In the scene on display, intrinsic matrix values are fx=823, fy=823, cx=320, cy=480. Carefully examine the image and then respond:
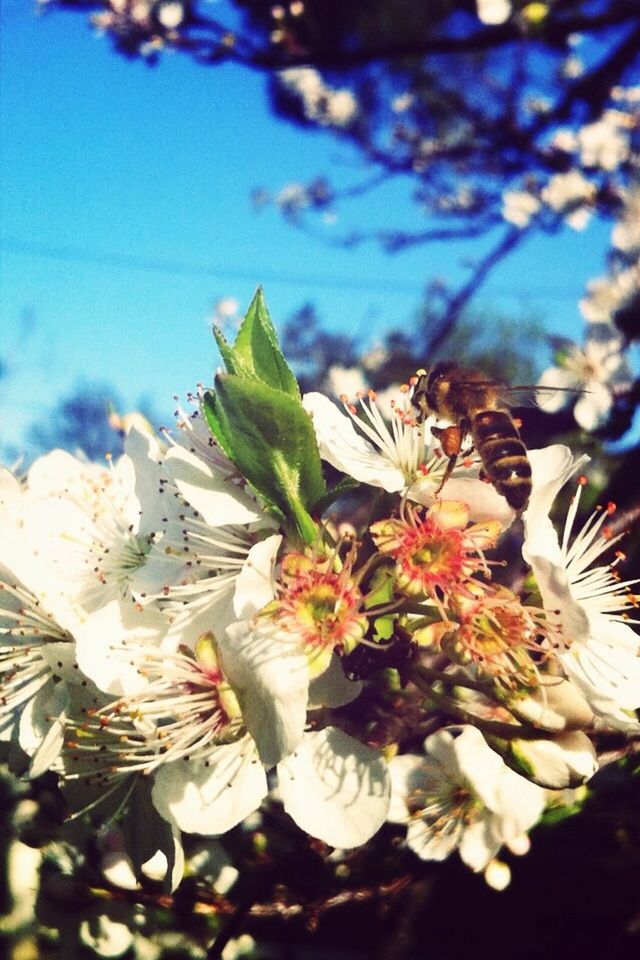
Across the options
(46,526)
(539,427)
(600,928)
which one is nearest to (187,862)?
(46,526)

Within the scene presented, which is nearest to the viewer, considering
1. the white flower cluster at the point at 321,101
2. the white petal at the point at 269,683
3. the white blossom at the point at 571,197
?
the white petal at the point at 269,683

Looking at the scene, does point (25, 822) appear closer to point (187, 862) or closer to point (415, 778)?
point (187, 862)

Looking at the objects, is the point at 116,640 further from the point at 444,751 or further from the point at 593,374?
the point at 593,374

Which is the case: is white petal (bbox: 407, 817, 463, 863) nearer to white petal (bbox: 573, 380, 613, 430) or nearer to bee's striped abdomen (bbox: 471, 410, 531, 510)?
bee's striped abdomen (bbox: 471, 410, 531, 510)

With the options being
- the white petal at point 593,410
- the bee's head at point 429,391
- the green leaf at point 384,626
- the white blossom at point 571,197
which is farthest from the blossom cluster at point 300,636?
the white blossom at point 571,197

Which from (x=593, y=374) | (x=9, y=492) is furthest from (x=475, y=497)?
(x=593, y=374)

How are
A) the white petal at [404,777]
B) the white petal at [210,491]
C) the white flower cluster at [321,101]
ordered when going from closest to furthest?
1. the white petal at [210,491]
2. the white petal at [404,777]
3. the white flower cluster at [321,101]

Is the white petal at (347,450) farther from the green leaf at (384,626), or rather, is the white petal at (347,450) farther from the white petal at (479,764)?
the white petal at (479,764)
